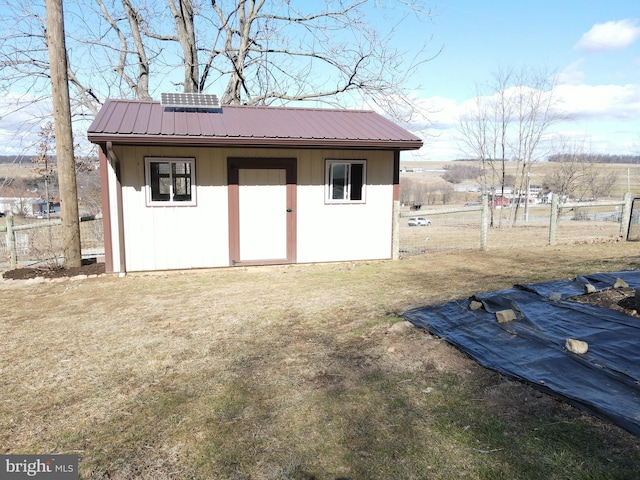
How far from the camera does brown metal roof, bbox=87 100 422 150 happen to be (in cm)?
743

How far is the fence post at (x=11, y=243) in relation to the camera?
796 centimetres

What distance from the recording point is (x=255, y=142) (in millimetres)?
7809

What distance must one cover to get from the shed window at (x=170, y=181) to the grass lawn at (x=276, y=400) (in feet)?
8.18

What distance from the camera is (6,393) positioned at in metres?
3.45

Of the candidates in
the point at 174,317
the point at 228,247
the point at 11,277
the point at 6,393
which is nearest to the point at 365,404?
the point at 6,393

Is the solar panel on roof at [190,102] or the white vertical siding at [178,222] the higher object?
the solar panel on roof at [190,102]

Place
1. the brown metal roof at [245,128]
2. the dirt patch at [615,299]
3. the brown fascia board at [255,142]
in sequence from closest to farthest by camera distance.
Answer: the dirt patch at [615,299], the brown fascia board at [255,142], the brown metal roof at [245,128]

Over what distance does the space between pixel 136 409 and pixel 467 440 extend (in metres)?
2.22

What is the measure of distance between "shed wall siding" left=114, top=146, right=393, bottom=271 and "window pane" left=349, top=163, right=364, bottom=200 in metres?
0.16

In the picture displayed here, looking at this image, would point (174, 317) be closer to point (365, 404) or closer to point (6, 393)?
point (6, 393)

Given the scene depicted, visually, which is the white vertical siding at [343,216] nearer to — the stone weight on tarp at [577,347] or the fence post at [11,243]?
the fence post at [11,243]

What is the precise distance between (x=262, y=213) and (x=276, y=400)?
5603 mm

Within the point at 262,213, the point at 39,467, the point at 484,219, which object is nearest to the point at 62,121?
the point at 262,213

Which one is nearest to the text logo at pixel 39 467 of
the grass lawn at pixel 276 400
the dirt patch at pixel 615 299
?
the grass lawn at pixel 276 400
